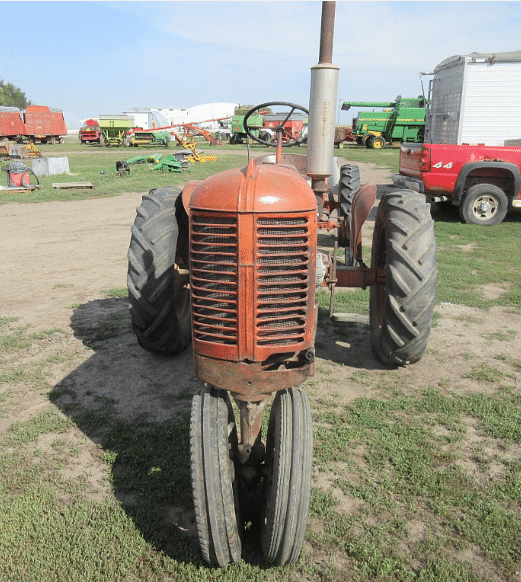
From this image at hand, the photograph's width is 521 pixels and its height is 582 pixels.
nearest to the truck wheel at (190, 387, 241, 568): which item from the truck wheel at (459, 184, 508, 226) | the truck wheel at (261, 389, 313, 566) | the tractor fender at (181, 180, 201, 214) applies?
the truck wheel at (261, 389, 313, 566)

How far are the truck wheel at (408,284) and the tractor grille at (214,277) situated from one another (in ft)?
5.59

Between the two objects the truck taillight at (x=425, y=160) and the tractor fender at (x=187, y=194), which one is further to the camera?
the truck taillight at (x=425, y=160)

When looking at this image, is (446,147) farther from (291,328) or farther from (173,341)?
(291,328)

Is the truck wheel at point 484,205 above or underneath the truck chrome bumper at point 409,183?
underneath

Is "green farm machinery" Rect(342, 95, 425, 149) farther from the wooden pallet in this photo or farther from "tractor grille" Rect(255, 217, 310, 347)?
"tractor grille" Rect(255, 217, 310, 347)

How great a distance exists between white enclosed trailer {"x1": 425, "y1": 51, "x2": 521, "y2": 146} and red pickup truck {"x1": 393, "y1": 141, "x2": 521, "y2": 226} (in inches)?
163

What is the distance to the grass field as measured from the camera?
2434mm

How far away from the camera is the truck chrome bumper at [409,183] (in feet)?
31.7

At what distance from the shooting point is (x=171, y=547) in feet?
8.30

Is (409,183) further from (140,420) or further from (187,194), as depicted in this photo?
(140,420)

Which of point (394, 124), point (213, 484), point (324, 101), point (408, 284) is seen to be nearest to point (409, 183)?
point (324, 101)

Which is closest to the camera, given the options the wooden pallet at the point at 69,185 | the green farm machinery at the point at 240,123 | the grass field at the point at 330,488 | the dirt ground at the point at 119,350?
the grass field at the point at 330,488

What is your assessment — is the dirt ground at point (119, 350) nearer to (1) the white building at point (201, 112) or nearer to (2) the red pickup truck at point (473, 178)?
(2) the red pickup truck at point (473, 178)

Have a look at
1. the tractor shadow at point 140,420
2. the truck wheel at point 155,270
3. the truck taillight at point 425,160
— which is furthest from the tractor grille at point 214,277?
the truck taillight at point 425,160
